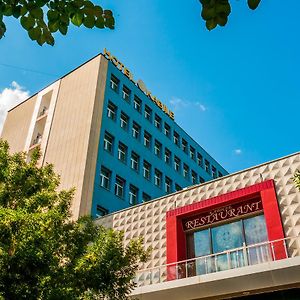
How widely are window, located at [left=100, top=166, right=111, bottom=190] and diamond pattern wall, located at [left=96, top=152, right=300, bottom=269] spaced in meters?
4.46

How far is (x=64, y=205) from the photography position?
11.8 m

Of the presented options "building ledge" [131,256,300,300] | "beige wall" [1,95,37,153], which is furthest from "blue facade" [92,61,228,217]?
"building ledge" [131,256,300,300]

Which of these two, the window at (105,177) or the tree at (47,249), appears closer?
the tree at (47,249)

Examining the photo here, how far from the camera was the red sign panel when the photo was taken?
1678 cm

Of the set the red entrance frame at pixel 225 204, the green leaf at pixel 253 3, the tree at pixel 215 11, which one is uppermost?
the red entrance frame at pixel 225 204

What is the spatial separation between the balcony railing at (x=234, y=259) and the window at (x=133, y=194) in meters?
11.3

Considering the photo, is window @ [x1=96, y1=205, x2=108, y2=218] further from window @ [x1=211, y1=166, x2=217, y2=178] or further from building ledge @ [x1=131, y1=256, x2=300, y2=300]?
window @ [x1=211, y1=166, x2=217, y2=178]

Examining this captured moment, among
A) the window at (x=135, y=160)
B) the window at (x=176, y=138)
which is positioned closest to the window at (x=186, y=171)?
the window at (x=176, y=138)

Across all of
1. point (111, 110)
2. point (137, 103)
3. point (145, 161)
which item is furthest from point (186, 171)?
point (111, 110)

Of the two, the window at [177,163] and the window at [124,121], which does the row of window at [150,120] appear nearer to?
the window at [124,121]

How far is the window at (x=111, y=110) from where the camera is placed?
97.7ft

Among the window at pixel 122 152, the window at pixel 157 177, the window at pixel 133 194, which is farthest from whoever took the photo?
the window at pixel 157 177

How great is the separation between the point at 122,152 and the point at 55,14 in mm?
26460

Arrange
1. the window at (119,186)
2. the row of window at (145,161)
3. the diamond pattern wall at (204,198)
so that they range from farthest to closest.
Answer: the row of window at (145,161) < the window at (119,186) < the diamond pattern wall at (204,198)
